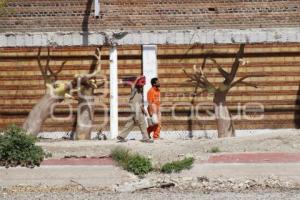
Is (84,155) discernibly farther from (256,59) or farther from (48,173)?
(256,59)

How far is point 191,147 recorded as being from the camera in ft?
44.0

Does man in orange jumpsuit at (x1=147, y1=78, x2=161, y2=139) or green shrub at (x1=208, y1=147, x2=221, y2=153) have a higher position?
man in orange jumpsuit at (x1=147, y1=78, x2=161, y2=139)

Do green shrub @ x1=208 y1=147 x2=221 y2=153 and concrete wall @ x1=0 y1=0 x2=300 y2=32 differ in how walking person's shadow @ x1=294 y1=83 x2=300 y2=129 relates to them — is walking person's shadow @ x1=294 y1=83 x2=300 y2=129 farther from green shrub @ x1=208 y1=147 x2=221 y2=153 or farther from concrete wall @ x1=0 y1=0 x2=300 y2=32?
green shrub @ x1=208 y1=147 x2=221 y2=153

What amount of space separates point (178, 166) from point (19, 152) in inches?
112

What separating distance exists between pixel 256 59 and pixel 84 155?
27.9 feet

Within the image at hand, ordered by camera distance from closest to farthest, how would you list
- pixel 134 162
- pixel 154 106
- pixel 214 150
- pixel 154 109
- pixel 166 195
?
pixel 166 195 → pixel 134 162 → pixel 214 150 → pixel 154 109 → pixel 154 106

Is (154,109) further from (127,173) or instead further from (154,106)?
(127,173)

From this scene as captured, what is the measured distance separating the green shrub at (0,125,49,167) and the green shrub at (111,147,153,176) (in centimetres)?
138

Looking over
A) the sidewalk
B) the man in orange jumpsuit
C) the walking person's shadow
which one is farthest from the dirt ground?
the walking person's shadow

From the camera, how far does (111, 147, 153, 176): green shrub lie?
12.3 meters

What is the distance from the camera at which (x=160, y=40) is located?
18656 mm

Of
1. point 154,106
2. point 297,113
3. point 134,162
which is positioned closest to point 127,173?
point 134,162

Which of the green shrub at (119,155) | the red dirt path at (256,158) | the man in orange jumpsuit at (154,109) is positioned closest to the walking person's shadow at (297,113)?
the man in orange jumpsuit at (154,109)

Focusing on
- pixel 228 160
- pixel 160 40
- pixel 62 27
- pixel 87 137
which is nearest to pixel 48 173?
pixel 228 160
